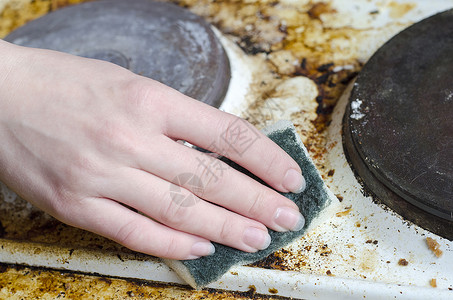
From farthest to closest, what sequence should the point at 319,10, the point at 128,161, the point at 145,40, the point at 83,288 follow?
the point at 319,10
the point at 145,40
the point at 83,288
the point at 128,161

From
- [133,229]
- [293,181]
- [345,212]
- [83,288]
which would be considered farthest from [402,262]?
[83,288]

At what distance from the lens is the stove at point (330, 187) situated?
84 centimetres

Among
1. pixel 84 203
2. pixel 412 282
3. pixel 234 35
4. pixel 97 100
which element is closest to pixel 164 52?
pixel 234 35

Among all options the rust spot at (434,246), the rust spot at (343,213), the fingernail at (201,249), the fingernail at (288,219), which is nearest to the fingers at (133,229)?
the fingernail at (201,249)

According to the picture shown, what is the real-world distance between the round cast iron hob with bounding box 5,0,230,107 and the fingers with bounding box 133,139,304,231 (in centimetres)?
26

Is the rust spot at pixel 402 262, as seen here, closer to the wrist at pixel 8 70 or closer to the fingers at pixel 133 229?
the fingers at pixel 133 229

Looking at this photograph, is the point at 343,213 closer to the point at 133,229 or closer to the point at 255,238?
the point at 255,238

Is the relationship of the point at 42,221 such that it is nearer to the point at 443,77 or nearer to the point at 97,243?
the point at 97,243

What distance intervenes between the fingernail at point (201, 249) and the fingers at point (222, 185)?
75 millimetres

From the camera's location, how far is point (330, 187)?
958mm

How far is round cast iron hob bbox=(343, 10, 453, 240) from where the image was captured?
83 centimetres

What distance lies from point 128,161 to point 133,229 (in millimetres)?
117

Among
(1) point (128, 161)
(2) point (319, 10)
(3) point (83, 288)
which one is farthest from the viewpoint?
(2) point (319, 10)

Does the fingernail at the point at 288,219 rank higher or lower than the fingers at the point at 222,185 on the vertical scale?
lower
